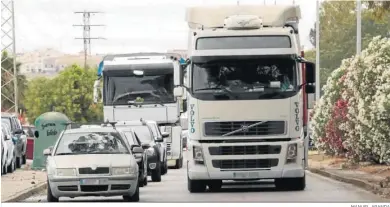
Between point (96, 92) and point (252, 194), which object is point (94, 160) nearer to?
point (252, 194)

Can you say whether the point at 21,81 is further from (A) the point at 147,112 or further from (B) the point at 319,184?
(B) the point at 319,184

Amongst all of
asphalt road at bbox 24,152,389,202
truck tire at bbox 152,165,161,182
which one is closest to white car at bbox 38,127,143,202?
asphalt road at bbox 24,152,389,202

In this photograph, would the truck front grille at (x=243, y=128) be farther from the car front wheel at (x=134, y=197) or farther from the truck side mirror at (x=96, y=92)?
the truck side mirror at (x=96, y=92)

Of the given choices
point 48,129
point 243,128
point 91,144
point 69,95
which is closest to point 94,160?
point 91,144

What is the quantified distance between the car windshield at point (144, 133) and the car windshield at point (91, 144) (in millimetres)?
10762

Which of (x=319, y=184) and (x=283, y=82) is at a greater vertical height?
(x=283, y=82)

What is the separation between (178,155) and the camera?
42.8 meters

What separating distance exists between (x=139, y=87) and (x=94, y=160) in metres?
17.0

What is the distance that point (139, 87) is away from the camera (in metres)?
39.5

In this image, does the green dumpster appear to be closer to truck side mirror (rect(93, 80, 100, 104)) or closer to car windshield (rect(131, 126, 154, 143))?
truck side mirror (rect(93, 80, 100, 104))

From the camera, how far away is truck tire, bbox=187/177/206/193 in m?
26.5

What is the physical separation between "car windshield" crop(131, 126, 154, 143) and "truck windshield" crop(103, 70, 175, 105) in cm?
366

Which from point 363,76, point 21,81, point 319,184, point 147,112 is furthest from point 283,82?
point 21,81

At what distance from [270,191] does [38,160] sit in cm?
1261
